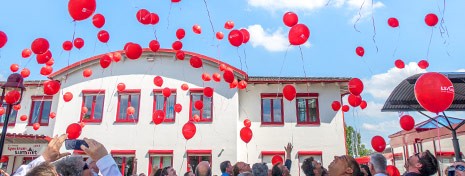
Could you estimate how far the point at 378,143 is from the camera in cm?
869

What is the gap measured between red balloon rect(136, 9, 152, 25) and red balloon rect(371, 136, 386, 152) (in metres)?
6.39

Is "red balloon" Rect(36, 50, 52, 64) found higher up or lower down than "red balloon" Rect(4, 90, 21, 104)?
higher up

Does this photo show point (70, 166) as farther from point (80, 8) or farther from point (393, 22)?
point (393, 22)

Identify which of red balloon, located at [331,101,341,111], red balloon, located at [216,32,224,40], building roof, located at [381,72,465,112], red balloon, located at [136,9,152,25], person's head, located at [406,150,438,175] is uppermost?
red balloon, located at [216,32,224,40]

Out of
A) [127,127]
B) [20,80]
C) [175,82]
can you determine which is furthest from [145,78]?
[20,80]

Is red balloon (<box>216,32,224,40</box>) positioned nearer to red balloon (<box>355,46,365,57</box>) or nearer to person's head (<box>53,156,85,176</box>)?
red balloon (<box>355,46,365,57</box>)

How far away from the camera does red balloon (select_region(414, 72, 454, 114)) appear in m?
5.81

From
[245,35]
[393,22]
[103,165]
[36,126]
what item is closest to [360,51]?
[393,22]

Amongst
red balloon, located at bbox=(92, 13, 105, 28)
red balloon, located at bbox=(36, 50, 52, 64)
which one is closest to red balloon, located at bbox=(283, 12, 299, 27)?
red balloon, located at bbox=(92, 13, 105, 28)

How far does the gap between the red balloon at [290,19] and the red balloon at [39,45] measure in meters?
5.60

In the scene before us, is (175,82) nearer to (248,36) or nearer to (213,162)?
(213,162)

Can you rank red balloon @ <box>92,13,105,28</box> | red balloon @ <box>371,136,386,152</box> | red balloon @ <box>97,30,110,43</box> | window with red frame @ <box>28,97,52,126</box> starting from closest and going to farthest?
red balloon @ <box>92,13,105,28</box>, red balloon @ <box>371,136,386,152</box>, red balloon @ <box>97,30,110,43</box>, window with red frame @ <box>28,97,52,126</box>

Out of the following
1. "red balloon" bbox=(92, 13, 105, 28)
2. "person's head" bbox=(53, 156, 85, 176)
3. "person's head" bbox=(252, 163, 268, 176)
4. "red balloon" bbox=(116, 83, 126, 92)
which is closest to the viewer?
"person's head" bbox=(53, 156, 85, 176)

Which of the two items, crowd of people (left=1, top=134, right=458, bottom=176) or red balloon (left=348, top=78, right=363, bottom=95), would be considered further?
red balloon (left=348, top=78, right=363, bottom=95)
